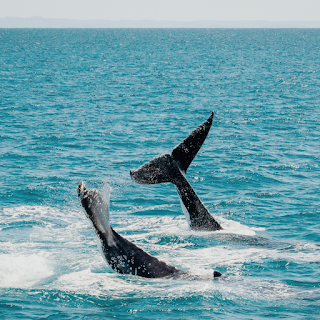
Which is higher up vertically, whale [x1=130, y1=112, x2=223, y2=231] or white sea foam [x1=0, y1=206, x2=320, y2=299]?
whale [x1=130, y1=112, x2=223, y2=231]

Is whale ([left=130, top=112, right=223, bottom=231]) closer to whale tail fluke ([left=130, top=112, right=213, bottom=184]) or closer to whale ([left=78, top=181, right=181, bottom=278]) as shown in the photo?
whale tail fluke ([left=130, top=112, right=213, bottom=184])

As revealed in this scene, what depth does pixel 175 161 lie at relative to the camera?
18188 millimetres

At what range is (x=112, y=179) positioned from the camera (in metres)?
27.1

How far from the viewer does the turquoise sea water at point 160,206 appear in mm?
14078

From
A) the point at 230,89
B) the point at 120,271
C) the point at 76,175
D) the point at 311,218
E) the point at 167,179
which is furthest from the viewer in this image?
the point at 230,89

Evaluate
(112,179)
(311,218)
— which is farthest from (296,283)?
(112,179)

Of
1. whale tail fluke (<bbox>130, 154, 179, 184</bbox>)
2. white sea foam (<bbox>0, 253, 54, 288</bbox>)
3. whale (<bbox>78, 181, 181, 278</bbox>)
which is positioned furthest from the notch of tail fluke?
white sea foam (<bbox>0, 253, 54, 288</bbox>)

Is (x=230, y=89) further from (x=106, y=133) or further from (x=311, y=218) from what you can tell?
(x=311, y=218)

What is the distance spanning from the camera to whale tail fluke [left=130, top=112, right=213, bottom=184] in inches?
684

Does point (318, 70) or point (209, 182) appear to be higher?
point (318, 70)

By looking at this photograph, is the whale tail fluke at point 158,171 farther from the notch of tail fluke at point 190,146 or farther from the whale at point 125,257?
the whale at point 125,257

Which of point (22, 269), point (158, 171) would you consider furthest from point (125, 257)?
point (158, 171)

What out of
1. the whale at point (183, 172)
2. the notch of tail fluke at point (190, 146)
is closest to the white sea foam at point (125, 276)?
the whale at point (183, 172)

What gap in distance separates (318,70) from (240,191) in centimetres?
6861
